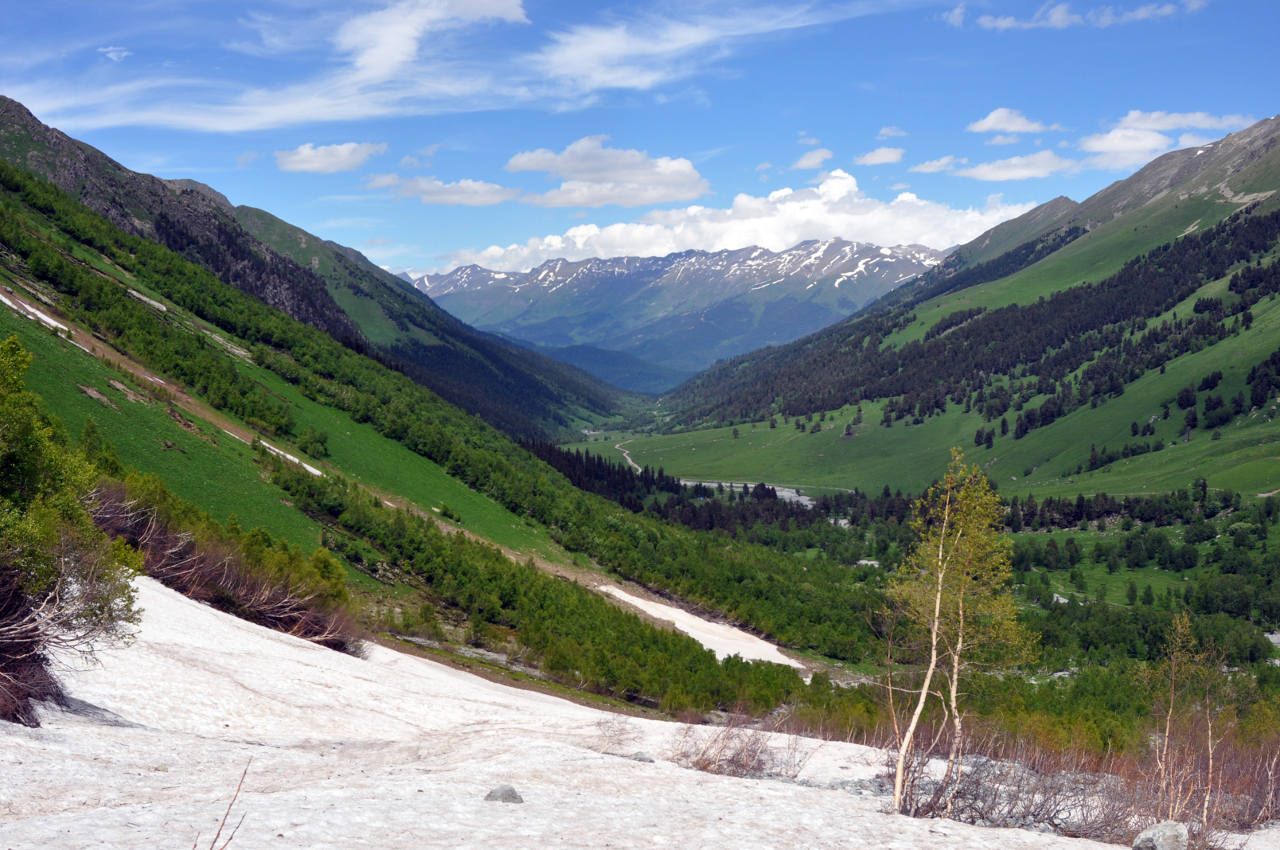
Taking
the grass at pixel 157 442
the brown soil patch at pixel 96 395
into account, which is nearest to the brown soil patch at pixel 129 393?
the grass at pixel 157 442

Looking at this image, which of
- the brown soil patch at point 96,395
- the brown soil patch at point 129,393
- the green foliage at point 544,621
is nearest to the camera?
the green foliage at point 544,621

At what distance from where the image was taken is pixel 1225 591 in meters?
143

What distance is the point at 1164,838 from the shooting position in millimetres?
17578

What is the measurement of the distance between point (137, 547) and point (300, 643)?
9.08 meters

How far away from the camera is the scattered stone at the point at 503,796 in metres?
16.3

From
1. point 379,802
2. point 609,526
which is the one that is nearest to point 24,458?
point 379,802

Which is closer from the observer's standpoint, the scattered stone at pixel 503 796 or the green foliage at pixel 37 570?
the scattered stone at pixel 503 796

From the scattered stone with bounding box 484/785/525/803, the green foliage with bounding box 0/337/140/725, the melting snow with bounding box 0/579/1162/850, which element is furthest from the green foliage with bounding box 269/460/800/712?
the scattered stone with bounding box 484/785/525/803

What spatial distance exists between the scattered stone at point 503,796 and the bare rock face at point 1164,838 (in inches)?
578

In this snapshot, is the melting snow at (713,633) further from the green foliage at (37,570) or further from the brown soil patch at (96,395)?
the green foliage at (37,570)

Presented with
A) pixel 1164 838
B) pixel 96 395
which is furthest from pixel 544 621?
pixel 1164 838

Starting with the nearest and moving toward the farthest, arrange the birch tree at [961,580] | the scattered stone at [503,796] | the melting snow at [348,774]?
the melting snow at [348,774] < the scattered stone at [503,796] < the birch tree at [961,580]

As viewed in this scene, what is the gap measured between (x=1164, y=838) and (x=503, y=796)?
15329mm

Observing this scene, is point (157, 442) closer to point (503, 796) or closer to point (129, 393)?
point (129, 393)
